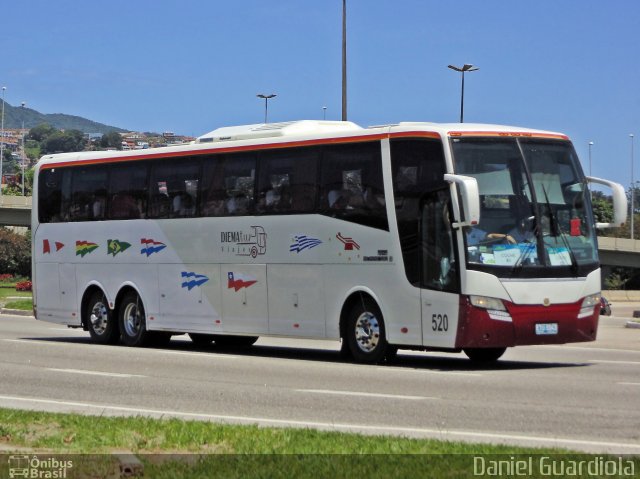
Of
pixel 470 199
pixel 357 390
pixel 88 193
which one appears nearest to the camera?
pixel 357 390

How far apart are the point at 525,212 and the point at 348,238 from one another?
10.0 feet

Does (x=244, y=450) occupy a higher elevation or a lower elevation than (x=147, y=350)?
higher

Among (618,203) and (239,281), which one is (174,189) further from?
(618,203)

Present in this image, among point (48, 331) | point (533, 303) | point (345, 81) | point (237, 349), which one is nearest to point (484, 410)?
point (533, 303)

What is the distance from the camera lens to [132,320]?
26500 millimetres

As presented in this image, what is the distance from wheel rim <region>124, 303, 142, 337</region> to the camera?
2628 cm

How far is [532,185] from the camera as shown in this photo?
1945cm

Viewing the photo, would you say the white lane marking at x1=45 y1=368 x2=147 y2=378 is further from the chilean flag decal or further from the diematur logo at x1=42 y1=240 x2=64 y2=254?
the diematur logo at x1=42 y1=240 x2=64 y2=254

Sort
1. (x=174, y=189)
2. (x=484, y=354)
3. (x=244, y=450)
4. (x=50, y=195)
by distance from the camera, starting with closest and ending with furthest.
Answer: (x=244, y=450) < (x=484, y=354) < (x=174, y=189) < (x=50, y=195)

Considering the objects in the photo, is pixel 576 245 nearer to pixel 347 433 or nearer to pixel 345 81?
pixel 347 433

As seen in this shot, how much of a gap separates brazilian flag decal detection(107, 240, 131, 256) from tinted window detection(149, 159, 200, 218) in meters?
1.14

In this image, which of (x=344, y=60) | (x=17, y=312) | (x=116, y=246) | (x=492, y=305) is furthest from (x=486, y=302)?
(x=17, y=312)

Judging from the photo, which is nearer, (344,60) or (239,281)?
(239,281)

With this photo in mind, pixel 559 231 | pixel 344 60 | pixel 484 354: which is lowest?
pixel 484 354
